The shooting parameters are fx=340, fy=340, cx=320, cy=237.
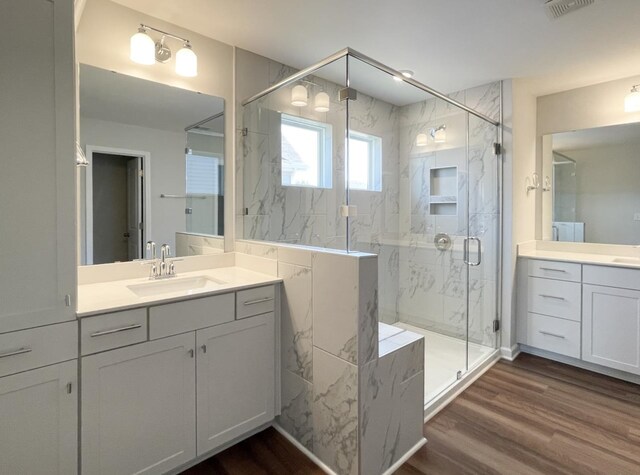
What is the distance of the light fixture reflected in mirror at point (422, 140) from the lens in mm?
3367

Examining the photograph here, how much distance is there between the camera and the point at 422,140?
133 inches

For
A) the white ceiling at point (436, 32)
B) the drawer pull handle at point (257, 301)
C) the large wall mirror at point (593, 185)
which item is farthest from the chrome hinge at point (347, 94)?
the large wall mirror at point (593, 185)

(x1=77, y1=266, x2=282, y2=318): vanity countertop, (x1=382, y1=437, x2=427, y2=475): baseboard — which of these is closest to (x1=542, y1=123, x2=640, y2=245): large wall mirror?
(x1=382, y1=437, x2=427, y2=475): baseboard

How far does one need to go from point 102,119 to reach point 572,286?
11.6 feet

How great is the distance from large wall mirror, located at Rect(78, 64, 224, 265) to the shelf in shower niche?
2042 millimetres

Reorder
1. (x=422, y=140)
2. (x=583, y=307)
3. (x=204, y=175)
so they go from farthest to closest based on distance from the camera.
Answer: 1. (x=422, y=140)
2. (x=583, y=307)
3. (x=204, y=175)

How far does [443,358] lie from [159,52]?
3.05 meters

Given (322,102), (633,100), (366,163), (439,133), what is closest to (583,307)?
(633,100)

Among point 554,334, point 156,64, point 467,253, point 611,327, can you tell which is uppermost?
point 156,64

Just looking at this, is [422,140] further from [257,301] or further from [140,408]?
[140,408]

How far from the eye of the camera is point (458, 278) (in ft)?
10.6

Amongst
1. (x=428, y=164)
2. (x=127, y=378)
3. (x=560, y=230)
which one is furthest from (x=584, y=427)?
(x=127, y=378)

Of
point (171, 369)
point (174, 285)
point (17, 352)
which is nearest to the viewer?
point (17, 352)

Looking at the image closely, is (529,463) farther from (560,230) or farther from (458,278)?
(560,230)
